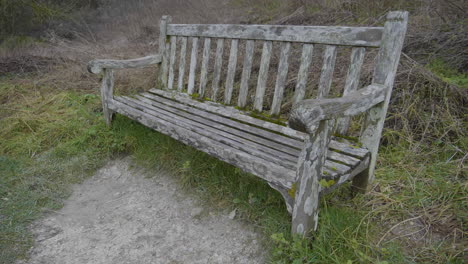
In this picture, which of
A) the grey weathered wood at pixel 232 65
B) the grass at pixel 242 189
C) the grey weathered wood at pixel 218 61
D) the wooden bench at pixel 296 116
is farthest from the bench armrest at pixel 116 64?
the grey weathered wood at pixel 232 65

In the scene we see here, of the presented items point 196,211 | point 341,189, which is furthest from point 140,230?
point 341,189

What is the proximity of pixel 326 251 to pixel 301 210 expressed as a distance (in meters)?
0.29

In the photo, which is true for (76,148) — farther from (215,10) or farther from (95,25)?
(95,25)

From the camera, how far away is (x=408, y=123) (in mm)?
2457

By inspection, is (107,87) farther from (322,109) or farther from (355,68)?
(322,109)

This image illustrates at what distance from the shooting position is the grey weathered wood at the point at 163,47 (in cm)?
316

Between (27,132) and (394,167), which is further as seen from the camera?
(27,132)

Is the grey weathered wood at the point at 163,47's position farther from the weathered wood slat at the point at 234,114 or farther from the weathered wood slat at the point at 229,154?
the weathered wood slat at the point at 229,154

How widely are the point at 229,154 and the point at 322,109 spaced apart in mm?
710

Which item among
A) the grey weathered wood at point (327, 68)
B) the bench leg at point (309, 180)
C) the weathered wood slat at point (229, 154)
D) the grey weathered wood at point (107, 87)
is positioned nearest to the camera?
the bench leg at point (309, 180)

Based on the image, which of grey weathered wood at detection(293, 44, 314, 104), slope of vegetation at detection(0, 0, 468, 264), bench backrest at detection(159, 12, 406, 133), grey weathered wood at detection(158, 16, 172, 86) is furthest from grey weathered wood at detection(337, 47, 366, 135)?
grey weathered wood at detection(158, 16, 172, 86)

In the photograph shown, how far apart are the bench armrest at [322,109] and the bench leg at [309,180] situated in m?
0.09

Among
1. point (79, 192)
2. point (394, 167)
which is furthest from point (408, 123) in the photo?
point (79, 192)

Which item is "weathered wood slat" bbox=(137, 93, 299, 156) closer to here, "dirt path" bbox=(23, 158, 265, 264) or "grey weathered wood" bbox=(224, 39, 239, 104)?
"grey weathered wood" bbox=(224, 39, 239, 104)
